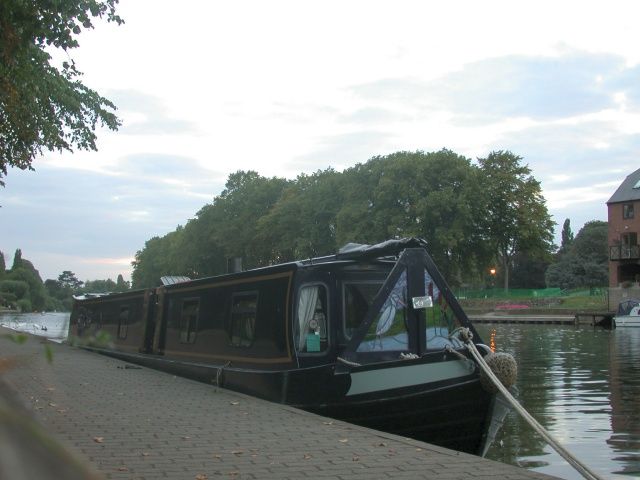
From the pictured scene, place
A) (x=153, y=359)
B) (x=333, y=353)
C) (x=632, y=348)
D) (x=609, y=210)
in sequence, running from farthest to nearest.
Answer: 1. (x=609, y=210)
2. (x=632, y=348)
3. (x=153, y=359)
4. (x=333, y=353)

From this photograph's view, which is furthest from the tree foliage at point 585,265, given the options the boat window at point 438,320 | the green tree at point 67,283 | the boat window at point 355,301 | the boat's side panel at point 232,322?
Answer: the green tree at point 67,283

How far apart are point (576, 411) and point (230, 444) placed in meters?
8.75

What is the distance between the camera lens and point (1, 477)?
90 cm

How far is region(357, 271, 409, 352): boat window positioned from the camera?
9250 mm

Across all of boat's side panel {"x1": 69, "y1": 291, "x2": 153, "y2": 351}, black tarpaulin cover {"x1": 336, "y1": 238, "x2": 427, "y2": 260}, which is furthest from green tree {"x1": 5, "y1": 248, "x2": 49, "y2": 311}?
boat's side panel {"x1": 69, "y1": 291, "x2": 153, "y2": 351}

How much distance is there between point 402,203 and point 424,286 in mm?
45798

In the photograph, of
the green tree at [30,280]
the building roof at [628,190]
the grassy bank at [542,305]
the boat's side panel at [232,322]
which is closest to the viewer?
the green tree at [30,280]

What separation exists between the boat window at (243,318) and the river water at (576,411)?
2823 mm

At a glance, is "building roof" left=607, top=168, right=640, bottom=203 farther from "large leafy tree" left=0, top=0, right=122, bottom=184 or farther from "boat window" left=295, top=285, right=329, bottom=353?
"boat window" left=295, top=285, right=329, bottom=353

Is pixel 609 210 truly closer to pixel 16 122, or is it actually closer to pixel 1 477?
pixel 16 122

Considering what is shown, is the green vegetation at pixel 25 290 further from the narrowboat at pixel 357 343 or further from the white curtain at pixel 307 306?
the white curtain at pixel 307 306

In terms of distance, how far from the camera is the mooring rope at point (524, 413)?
6.30 meters

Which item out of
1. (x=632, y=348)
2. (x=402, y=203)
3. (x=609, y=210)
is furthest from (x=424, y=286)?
(x=609, y=210)

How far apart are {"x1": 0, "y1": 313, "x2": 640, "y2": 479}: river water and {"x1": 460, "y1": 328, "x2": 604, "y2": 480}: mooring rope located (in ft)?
4.60
